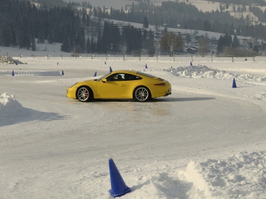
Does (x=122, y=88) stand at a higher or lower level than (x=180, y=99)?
higher

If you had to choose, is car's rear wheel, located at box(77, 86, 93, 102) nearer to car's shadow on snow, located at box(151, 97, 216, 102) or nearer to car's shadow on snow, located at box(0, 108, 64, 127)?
car's shadow on snow, located at box(151, 97, 216, 102)

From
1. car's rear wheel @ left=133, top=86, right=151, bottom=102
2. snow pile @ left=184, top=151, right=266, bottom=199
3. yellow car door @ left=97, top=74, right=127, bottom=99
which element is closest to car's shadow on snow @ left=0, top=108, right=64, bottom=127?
yellow car door @ left=97, top=74, right=127, bottom=99

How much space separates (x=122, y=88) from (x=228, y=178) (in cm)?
1148

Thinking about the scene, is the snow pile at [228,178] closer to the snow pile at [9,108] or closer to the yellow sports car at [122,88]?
the snow pile at [9,108]

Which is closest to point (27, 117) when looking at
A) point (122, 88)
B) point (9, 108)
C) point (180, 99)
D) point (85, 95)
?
point (9, 108)

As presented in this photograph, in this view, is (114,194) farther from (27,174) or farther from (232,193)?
(27,174)

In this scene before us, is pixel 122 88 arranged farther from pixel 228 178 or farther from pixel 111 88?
pixel 228 178

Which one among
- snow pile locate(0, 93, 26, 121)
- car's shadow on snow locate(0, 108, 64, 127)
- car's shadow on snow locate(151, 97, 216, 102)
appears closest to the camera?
car's shadow on snow locate(0, 108, 64, 127)

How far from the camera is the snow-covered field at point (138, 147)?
6047mm

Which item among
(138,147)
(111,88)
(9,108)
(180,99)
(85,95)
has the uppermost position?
(111,88)

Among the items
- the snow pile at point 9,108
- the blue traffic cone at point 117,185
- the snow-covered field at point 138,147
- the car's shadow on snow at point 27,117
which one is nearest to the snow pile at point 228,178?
the snow-covered field at point 138,147

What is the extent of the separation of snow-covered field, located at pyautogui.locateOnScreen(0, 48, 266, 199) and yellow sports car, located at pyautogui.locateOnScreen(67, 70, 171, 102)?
0.39 meters

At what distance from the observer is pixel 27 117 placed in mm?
13070

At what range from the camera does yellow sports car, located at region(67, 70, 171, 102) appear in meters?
17.1
